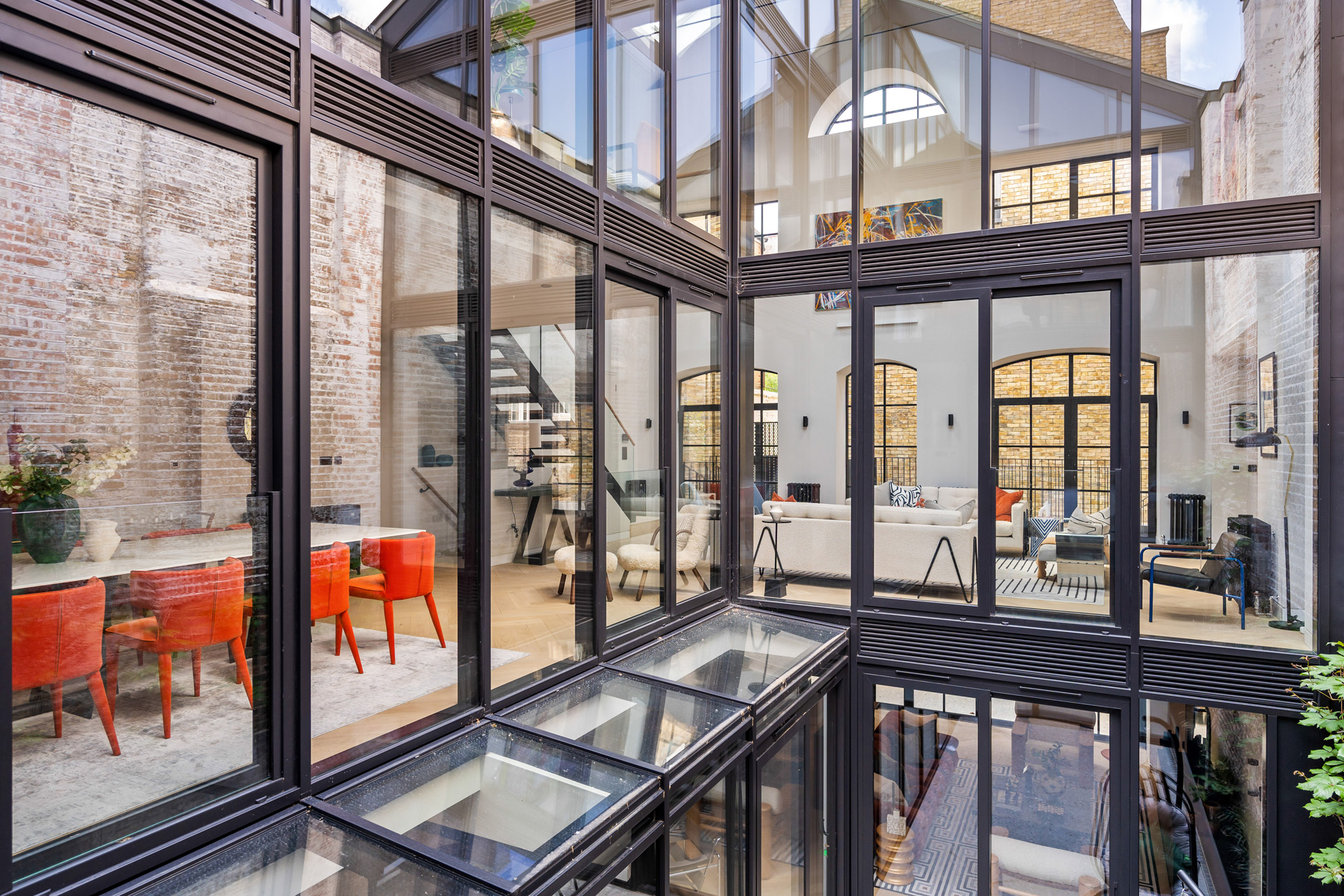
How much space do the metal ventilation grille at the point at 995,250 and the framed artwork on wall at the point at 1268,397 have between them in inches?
36.4

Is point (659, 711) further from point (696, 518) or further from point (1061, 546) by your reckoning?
point (1061, 546)

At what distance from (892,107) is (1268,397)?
2718 millimetres

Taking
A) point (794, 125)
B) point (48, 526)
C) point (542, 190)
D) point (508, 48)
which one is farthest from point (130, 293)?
point (794, 125)

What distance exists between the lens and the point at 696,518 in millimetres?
4586

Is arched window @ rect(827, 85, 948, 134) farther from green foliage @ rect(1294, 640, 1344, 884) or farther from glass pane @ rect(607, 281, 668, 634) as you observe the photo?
green foliage @ rect(1294, 640, 1344, 884)

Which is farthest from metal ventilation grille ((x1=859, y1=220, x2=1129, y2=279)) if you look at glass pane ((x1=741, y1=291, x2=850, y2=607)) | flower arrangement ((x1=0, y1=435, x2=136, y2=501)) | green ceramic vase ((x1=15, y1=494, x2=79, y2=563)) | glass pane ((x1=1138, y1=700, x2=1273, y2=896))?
green ceramic vase ((x1=15, y1=494, x2=79, y2=563))

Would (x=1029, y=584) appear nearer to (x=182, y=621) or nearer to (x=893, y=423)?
(x=893, y=423)

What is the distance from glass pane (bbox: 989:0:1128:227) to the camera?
414cm

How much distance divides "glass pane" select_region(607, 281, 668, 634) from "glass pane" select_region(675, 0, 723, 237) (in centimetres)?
87

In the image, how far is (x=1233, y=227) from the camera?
388 centimetres

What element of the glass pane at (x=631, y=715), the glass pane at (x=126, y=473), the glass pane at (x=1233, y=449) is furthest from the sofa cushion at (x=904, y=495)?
the glass pane at (x=126, y=473)

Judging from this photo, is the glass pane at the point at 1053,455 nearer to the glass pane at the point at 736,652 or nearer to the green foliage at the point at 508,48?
A: the glass pane at the point at 736,652

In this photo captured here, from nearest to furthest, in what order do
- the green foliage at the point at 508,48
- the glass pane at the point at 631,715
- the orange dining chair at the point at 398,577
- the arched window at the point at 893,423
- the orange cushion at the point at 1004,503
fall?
the orange dining chair at the point at 398,577
the glass pane at the point at 631,715
the green foliage at the point at 508,48
the orange cushion at the point at 1004,503
the arched window at the point at 893,423

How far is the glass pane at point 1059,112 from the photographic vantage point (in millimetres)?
4141
